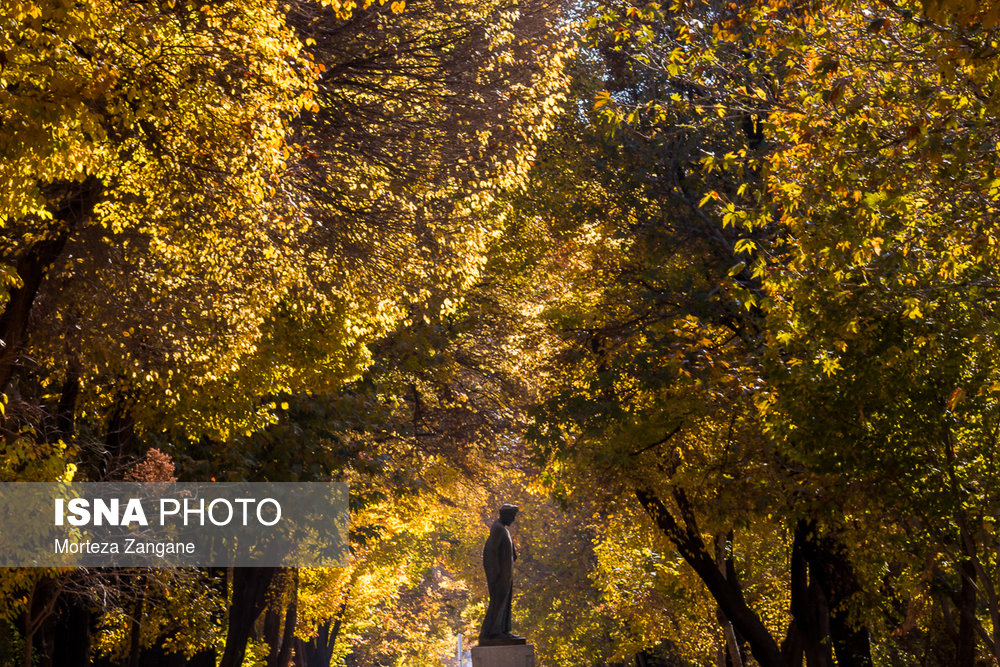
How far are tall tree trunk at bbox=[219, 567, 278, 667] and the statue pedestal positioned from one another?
5805 mm

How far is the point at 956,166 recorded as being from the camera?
7973 millimetres

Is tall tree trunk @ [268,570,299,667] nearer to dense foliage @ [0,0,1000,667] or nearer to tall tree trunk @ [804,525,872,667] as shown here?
dense foliage @ [0,0,1000,667]

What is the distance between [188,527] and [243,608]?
282 cm

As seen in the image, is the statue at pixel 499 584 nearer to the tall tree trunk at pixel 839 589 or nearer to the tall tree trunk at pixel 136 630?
the tall tree trunk at pixel 839 589

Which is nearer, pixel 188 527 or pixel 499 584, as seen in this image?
pixel 499 584

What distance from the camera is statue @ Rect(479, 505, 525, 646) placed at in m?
14.4

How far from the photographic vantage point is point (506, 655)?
14078 mm

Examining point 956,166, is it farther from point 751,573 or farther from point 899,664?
point 751,573

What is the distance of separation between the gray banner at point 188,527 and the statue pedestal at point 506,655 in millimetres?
3965

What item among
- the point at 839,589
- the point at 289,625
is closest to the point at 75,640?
the point at 839,589

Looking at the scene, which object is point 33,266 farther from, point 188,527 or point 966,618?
point 966,618

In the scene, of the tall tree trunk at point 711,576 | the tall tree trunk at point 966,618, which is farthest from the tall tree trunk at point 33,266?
the tall tree trunk at point 711,576

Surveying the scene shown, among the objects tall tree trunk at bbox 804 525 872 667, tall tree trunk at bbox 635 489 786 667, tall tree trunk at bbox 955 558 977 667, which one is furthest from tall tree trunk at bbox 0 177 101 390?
tall tree trunk at bbox 635 489 786 667

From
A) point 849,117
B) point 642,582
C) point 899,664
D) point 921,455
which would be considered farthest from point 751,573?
point 849,117
